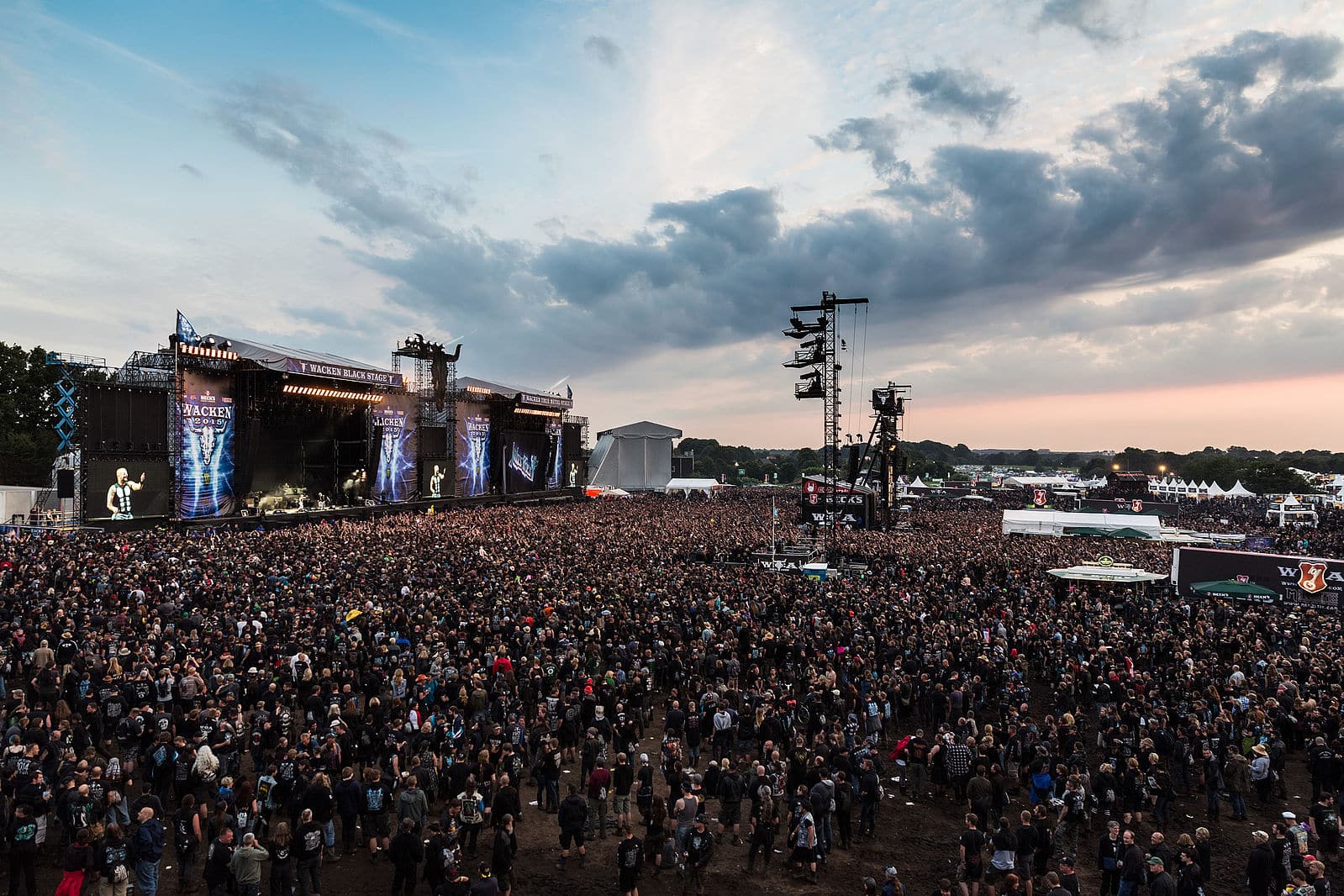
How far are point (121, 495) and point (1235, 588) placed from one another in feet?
141

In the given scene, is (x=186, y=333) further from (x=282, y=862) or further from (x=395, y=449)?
(x=282, y=862)

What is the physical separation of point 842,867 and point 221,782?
7351 millimetres

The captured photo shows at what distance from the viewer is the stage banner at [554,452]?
2611 inches

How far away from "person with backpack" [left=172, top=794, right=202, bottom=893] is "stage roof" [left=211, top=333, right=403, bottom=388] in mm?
34706

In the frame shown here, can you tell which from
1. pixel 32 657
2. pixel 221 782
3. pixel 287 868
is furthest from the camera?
pixel 32 657

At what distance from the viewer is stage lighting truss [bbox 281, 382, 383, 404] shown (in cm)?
4093

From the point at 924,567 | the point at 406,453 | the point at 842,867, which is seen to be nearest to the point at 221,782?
the point at 842,867

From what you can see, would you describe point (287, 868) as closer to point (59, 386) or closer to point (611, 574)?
point (611, 574)

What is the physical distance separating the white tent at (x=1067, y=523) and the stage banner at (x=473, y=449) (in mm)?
36785

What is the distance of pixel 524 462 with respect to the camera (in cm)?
6269

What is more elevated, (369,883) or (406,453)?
(406,453)

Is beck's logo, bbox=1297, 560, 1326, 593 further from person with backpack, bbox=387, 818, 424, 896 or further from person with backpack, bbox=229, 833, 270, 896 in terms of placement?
person with backpack, bbox=229, 833, 270, 896

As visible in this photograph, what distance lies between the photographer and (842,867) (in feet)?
30.3

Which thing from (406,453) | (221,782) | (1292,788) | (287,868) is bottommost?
(1292,788)
